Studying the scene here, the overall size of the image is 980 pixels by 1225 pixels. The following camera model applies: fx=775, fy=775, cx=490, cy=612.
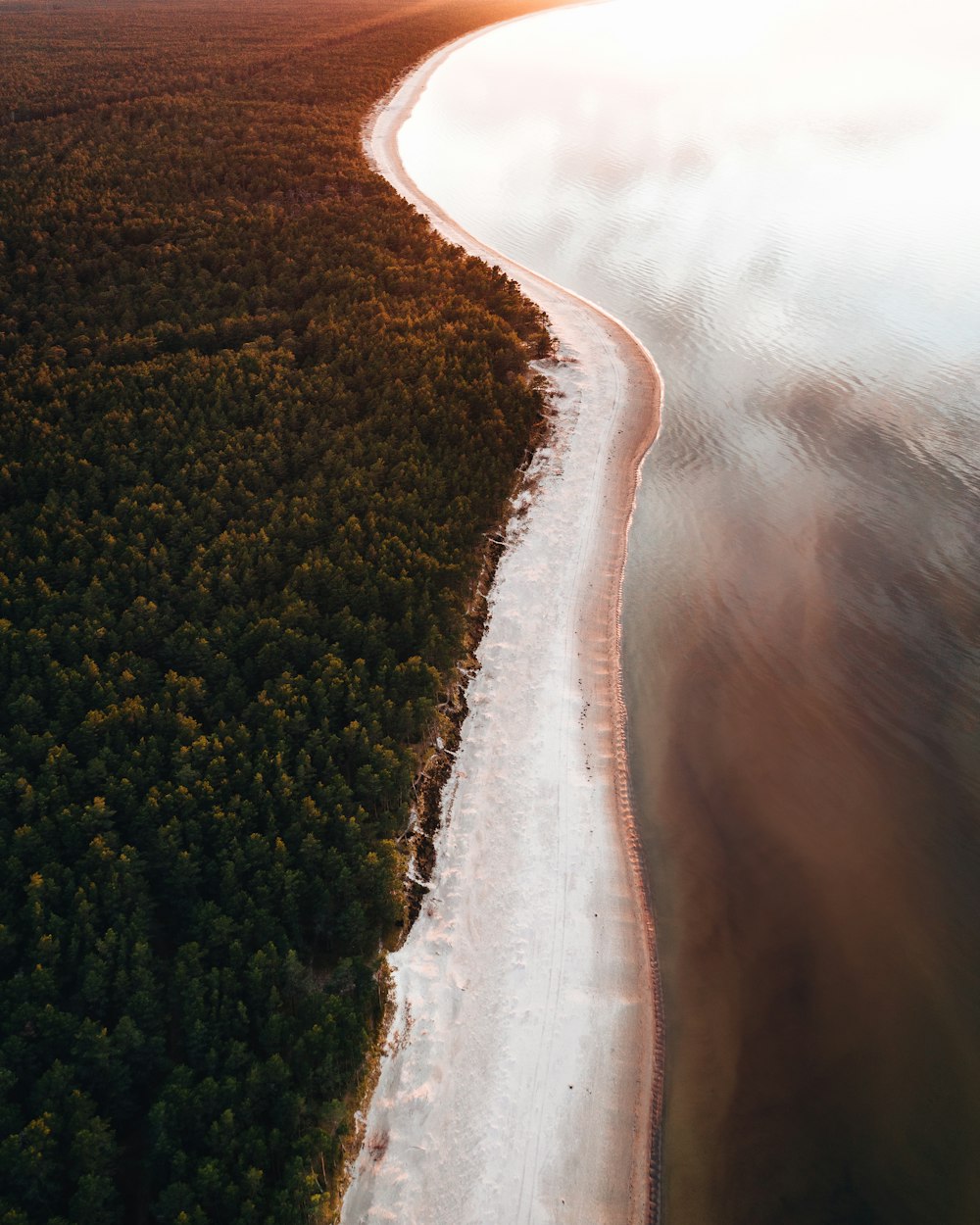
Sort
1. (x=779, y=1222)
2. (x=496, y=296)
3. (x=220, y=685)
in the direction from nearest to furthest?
(x=779, y=1222) → (x=220, y=685) → (x=496, y=296)

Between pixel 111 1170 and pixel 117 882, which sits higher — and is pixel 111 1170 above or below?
below

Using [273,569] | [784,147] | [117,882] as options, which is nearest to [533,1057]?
[117,882]

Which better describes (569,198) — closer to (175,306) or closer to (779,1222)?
(175,306)

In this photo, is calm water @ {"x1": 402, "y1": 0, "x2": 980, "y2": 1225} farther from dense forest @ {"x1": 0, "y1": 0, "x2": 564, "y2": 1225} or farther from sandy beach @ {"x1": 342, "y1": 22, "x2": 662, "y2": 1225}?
dense forest @ {"x1": 0, "y1": 0, "x2": 564, "y2": 1225}

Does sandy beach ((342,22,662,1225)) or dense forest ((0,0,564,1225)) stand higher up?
dense forest ((0,0,564,1225))

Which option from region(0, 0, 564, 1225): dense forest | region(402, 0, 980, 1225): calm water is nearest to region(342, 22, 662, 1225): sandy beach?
region(402, 0, 980, 1225): calm water

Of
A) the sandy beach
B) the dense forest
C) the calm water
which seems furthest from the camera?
the calm water

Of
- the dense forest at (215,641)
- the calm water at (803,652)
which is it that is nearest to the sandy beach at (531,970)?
the calm water at (803,652)

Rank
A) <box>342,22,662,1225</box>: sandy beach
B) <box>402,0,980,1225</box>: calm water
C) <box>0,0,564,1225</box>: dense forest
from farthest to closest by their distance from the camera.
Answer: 1. <box>402,0,980,1225</box>: calm water
2. <box>342,22,662,1225</box>: sandy beach
3. <box>0,0,564,1225</box>: dense forest
